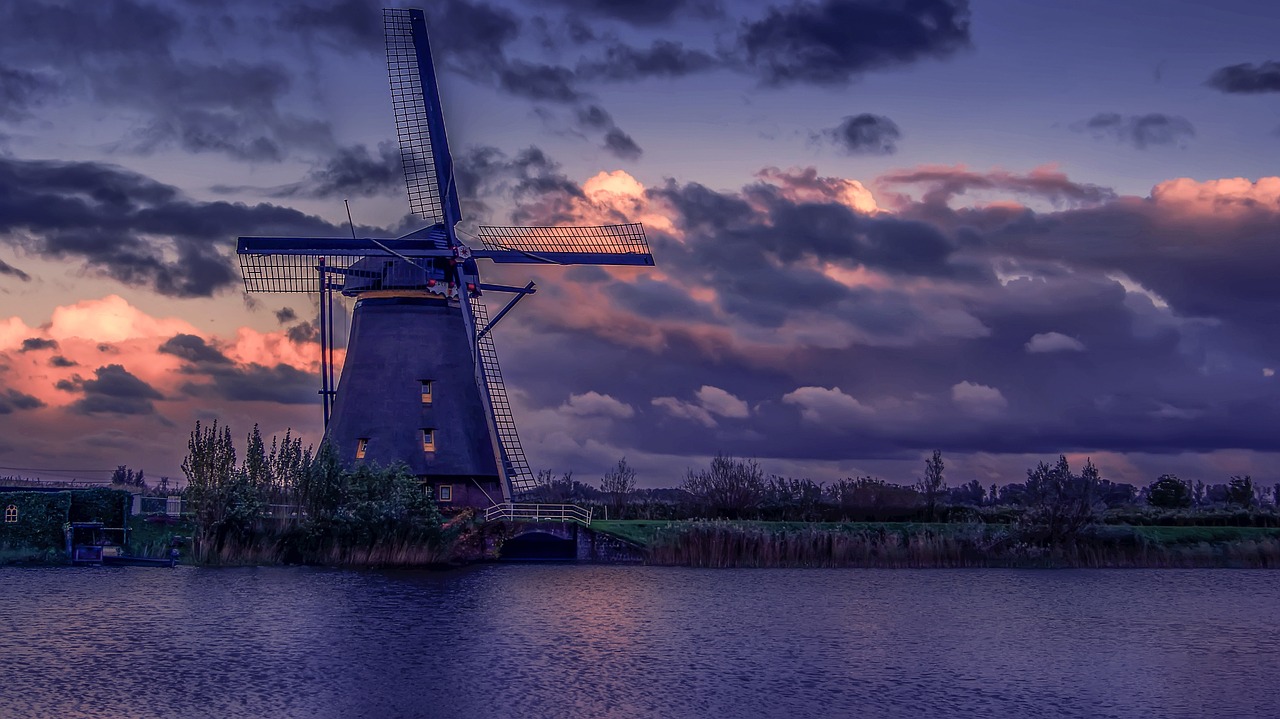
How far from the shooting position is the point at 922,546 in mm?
53469

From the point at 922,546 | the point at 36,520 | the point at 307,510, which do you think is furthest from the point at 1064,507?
the point at 36,520

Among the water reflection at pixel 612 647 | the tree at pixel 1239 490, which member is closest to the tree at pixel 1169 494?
the tree at pixel 1239 490

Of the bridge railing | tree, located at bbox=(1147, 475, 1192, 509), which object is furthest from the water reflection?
tree, located at bbox=(1147, 475, 1192, 509)

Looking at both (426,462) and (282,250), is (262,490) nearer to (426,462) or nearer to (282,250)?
(426,462)

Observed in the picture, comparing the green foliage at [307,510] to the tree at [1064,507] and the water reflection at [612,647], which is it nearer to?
the water reflection at [612,647]

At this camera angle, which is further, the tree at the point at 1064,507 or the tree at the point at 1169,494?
the tree at the point at 1169,494

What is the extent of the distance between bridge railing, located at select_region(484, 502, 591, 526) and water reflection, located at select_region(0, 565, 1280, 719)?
9.19 m

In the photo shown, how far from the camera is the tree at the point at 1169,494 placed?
290ft

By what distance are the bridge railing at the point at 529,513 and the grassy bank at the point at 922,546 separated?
5.02 feet

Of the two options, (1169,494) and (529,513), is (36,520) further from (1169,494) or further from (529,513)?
(1169,494)

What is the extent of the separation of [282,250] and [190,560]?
50.1 ft

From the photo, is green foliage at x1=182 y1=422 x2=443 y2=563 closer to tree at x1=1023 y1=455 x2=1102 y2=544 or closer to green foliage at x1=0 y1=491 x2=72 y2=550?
green foliage at x1=0 y1=491 x2=72 y2=550

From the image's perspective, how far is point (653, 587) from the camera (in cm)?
4362

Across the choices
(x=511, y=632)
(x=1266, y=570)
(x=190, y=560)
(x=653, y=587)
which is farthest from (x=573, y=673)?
(x=1266, y=570)
